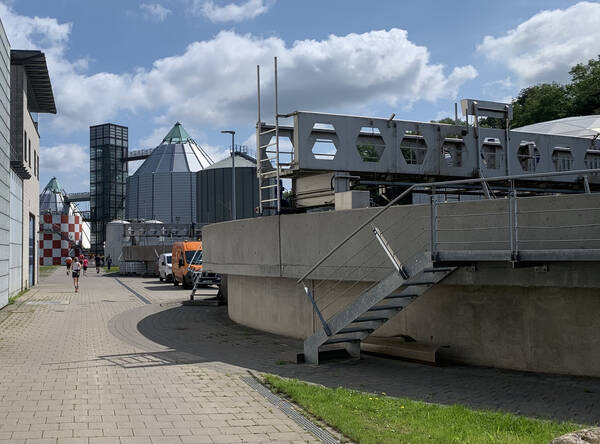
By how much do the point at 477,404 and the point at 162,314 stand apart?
12850mm

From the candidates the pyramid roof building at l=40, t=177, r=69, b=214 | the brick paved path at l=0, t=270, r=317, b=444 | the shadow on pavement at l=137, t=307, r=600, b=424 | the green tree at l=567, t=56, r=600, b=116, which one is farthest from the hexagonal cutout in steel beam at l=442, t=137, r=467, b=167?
the pyramid roof building at l=40, t=177, r=69, b=214

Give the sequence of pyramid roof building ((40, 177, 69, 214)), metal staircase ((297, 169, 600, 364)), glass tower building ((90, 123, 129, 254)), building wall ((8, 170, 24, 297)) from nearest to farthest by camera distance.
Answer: metal staircase ((297, 169, 600, 364)) → building wall ((8, 170, 24, 297)) → glass tower building ((90, 123, 129, 254)) → pyramid roof building ((40, 177, 69, 214))

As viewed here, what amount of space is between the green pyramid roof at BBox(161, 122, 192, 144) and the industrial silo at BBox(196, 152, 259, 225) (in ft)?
77.8

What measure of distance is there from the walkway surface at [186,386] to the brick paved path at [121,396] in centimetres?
1

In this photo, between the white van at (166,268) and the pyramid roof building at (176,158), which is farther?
the pyramid roof building at (176,158)

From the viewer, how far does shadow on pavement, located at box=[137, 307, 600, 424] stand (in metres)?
7.38

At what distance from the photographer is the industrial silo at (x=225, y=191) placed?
61.1 meters

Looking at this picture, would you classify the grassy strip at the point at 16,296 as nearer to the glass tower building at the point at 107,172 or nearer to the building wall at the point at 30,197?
the building wall at the point at 30,197

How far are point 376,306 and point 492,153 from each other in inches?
344

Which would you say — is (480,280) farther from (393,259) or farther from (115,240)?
(115,240)

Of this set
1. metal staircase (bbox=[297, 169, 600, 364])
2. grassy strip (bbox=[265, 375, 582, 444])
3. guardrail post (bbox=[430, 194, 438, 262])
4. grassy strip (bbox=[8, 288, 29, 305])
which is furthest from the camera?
grassy strip (bbox=[8, 288, 29, 305])

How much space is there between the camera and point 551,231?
8766 millimetres

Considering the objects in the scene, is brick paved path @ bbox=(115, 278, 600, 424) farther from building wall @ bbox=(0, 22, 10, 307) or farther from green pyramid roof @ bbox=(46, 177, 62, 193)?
→ green pyramid roof @ bbox=(46, 177, 62, 193)

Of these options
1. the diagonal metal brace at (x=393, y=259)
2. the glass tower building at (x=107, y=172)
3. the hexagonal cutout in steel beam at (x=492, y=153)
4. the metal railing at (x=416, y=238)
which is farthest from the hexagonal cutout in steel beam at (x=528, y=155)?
the glass tower building at (x=107, y=172)
